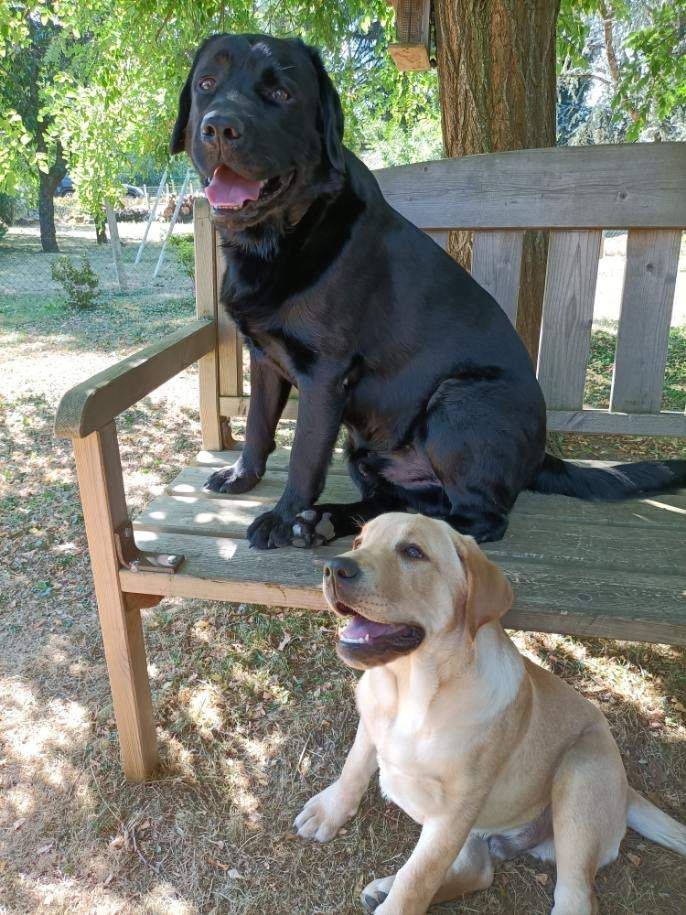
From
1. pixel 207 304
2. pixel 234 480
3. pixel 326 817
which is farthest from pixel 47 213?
pixel 326 817

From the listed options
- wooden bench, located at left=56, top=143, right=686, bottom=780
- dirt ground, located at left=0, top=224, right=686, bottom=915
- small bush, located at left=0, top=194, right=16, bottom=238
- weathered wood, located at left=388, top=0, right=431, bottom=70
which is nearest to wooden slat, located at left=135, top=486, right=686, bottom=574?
wooden bench, located at left=56, top=143, right=686, bottom=780

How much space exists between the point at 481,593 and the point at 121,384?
3.65 feet

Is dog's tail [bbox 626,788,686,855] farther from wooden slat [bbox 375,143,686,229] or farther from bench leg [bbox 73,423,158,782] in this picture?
wooden slat [bbox 375,143,686,229]

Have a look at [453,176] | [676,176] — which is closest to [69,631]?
[453,176]

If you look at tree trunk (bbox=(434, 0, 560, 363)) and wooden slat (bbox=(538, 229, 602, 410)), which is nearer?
wooden slat (bbox=(538, 229, 602, 410))

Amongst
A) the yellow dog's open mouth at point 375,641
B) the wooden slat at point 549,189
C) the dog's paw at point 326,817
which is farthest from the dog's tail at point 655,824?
the wooden slat at point 549,189

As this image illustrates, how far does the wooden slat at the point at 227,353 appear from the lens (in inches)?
112

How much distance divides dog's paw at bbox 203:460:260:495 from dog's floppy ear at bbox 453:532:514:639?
1120 millimetres

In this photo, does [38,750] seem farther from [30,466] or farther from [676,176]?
[676,176]

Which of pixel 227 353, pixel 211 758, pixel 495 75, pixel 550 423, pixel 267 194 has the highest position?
pixel 495 75

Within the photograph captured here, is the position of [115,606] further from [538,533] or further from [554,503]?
[554,503]

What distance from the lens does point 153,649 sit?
3043 mm

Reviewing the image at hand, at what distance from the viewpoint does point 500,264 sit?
9.39ft

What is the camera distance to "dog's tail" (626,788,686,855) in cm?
195
